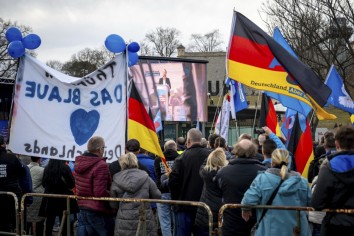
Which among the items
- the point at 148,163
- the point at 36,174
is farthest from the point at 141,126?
the point at 36,174

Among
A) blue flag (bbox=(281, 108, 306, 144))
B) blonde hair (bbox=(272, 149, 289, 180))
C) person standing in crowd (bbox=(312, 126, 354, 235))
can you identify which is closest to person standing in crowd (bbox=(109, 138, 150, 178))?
blonde hair (bbox=(272, 149, 289, 180))

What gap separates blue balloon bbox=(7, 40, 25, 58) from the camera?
29.3ft

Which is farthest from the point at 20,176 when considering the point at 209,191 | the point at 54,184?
the point at 209,191

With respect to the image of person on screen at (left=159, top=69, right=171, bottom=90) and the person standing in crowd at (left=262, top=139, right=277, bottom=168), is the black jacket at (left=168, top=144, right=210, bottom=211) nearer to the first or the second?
the person standing in crowd at (left=262, top=139, right=277, bottom=168)

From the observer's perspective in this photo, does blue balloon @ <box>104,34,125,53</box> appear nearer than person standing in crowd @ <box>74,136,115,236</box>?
No

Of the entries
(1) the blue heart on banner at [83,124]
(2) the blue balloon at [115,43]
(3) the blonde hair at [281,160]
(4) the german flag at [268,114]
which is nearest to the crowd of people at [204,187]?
(3) the blonde hair at [281,160]

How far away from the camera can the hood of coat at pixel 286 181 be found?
6492 millimetres

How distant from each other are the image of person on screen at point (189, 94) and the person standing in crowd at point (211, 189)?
807 inches

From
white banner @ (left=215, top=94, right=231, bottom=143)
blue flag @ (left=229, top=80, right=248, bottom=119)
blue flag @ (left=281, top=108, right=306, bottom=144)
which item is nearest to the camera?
blue flag @ (left=281, top=108, right=306, bottom=144)

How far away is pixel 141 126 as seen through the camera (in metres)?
9.07

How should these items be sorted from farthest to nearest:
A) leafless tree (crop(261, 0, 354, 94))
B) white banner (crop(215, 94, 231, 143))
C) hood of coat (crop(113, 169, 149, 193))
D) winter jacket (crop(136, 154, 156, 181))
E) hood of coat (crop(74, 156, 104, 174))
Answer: leafless tree (crop(261, 0, 354, 94)), white banner (crop(215, 94, 231, 143)), winter jacket (crop(136, 154, 156, 181)), hood of coat (crop(74, 156, 104, 174)), hood of coat (crop(113, 169, 149, 193))

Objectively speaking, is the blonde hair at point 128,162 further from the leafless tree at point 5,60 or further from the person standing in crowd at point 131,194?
the leafless tree at point 5,60

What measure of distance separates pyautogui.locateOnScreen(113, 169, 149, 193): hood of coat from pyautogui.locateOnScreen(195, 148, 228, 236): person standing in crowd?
2.52 ft

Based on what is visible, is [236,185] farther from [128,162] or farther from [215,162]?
[128,162]
